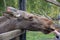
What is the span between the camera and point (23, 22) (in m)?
1.96

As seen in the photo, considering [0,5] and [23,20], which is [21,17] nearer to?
[23,20]

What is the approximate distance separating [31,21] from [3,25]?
26 cm

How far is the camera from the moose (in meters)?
1.86

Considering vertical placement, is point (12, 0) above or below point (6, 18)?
below

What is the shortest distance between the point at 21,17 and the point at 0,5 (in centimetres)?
238

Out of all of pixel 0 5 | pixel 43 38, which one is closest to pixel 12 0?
pixel 0 5

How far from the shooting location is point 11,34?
5.90 feet

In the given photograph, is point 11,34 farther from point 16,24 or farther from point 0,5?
point 0,5

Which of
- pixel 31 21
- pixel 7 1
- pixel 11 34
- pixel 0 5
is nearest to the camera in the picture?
pixel 11 34

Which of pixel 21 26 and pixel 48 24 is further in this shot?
pixel 21 26

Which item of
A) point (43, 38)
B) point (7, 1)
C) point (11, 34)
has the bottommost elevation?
point (43, 38)

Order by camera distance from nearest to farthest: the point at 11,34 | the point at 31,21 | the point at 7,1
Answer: the point at 11,34, the point at 31,21, the point at 7,1

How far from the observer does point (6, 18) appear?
2018 mm

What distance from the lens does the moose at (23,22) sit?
1.86 meters
